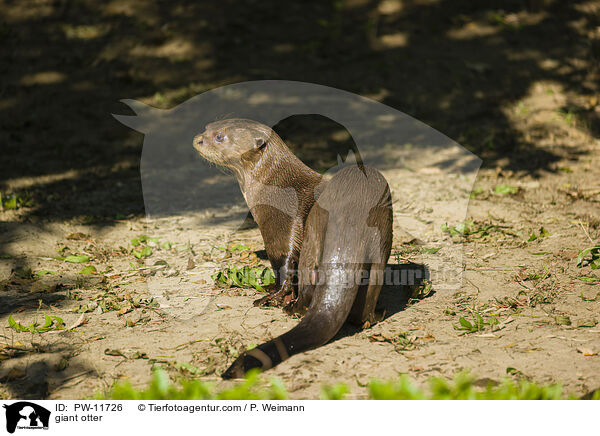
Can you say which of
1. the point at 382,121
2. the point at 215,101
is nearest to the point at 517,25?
the point at 382,121

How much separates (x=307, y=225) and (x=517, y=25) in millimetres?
6862

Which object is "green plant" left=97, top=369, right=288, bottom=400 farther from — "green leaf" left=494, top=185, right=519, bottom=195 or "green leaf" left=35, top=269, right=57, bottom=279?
"green leaf" left=494, top=185, right=519, bottom=195

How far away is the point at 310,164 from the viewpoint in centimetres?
680

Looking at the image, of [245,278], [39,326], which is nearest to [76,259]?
[39,326]

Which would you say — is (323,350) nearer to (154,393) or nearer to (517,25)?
(154,393)

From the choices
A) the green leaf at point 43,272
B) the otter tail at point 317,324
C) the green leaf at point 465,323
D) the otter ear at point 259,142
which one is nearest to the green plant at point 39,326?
the green leaf at point 43,272

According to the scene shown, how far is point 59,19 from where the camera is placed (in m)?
9.12

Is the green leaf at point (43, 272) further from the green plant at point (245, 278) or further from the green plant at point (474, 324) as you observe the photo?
the green plant at point (474, 324)

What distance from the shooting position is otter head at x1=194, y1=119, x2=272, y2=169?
377 centimetres
